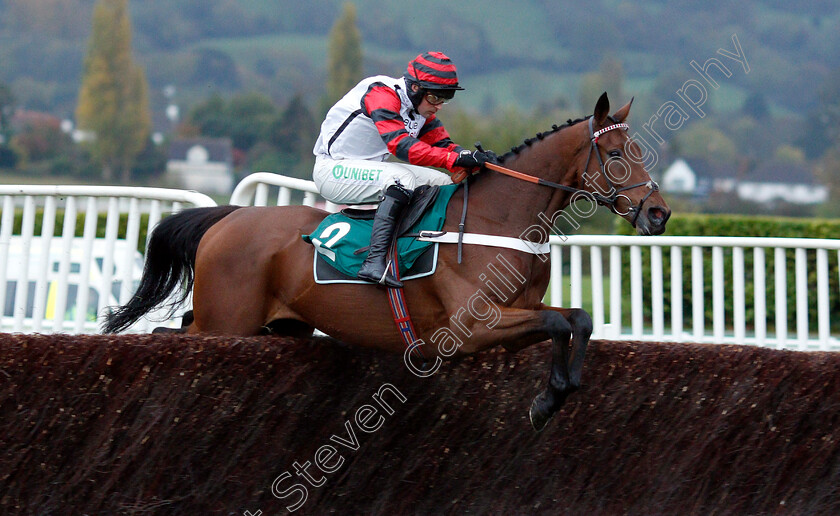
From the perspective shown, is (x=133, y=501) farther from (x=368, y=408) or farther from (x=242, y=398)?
(x=368, y=408)

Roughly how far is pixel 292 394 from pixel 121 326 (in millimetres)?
1418

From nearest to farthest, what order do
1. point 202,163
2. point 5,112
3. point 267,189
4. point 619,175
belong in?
point 619,175 → point 267,189 → point 202,163 → point 5,112

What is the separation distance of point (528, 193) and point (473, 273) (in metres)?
0.45

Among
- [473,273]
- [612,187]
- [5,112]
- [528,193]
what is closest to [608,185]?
[612,187]

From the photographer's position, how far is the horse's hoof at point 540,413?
3.63 meters

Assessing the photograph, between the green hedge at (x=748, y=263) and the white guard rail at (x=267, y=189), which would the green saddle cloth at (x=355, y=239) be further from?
the green hedge at (x=748, y=263)

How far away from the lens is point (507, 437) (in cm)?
394

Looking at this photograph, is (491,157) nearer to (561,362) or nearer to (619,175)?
(619,175)

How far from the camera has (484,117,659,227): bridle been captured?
3.78 meters

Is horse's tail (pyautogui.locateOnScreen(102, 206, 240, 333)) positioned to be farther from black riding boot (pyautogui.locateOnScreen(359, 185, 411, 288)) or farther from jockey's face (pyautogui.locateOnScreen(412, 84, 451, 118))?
jockey's face (pyautogui.locateOnScreen(412, 84, 451, 118))

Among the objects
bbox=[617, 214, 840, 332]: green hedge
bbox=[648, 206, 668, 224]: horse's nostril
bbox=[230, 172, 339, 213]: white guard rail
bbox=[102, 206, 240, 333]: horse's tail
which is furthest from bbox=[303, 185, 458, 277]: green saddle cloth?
bbox=[617, 214, 840, 332]: green hedge

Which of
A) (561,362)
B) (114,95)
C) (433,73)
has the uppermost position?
(114,95)

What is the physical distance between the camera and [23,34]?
93812mm

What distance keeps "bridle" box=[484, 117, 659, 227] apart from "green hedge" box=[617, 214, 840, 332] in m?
6.50
